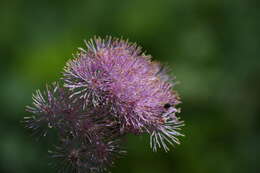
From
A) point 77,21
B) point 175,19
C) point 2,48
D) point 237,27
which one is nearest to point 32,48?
point 2,48

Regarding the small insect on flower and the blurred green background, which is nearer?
the small insect on flower

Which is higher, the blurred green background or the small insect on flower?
the blurred green background

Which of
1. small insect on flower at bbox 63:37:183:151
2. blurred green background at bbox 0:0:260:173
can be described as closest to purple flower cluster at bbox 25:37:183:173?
small insect on flower at bbox 63:37:183:151

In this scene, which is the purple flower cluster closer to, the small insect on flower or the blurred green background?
the small insect on flower

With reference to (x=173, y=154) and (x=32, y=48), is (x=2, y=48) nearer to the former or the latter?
(x=32, y=48)

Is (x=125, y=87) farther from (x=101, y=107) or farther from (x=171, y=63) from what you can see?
(x=171, y=63)

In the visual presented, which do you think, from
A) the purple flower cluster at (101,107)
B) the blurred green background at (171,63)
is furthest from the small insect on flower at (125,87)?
the blurred green background at (171,63)
